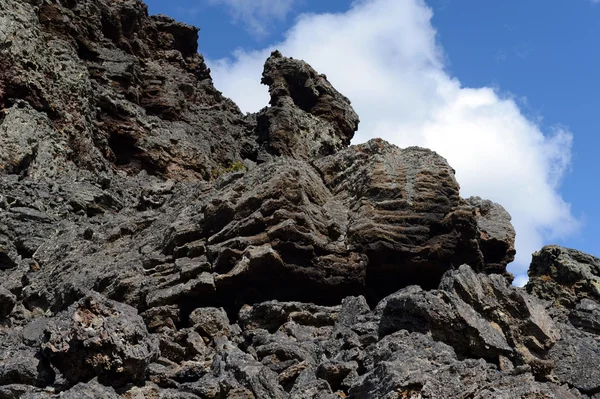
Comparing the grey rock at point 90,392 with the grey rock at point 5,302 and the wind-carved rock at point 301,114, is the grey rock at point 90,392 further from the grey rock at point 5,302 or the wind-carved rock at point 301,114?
the wind-carved rock at point 301,114

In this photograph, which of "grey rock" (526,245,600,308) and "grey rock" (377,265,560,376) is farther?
A: "grey rock" (526,245,600,308)

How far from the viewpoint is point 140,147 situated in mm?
47938

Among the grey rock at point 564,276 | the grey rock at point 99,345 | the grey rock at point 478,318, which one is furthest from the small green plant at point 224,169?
the grey rock at point 99,345

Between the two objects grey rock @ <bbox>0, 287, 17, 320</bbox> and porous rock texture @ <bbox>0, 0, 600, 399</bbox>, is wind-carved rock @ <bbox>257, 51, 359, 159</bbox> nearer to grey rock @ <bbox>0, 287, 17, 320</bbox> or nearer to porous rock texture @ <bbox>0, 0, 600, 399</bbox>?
porous rock texture @ <bbox>0, 0, 600, 399</bbox>

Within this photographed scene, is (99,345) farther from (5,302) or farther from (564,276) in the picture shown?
(564,276)

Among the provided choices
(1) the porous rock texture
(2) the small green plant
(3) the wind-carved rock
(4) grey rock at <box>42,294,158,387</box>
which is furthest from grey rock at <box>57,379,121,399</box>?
(3) the wind-carved rock

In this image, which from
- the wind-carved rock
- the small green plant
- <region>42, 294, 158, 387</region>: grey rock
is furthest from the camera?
the wind-carved rock

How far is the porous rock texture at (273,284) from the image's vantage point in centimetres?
1525

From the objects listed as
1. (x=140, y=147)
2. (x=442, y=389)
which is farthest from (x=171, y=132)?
(x=442, y=389)

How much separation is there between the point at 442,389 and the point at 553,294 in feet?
43.8

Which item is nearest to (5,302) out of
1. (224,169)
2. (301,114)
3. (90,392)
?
(90,392)

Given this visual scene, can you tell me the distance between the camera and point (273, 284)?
2114 centimetres

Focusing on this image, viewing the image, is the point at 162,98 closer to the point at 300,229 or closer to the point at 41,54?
the point at 41,54

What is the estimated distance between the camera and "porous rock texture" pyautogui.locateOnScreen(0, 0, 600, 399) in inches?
600
